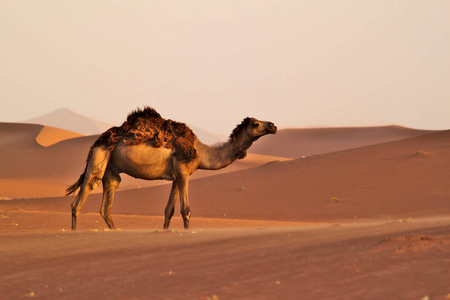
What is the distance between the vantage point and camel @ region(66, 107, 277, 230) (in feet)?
43.7

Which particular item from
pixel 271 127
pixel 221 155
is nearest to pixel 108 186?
pixel 221 155

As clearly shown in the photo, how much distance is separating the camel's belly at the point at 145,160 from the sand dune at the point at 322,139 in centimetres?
8287

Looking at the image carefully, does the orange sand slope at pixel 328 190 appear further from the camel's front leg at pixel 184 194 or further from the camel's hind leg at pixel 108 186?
the camel's front leg at pixel 184 194

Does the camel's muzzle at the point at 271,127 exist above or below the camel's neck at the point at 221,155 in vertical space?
above

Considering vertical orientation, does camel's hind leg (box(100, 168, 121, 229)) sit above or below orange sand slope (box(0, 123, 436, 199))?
below

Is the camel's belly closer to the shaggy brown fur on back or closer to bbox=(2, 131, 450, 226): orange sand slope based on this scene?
the shaggy brown fur on back

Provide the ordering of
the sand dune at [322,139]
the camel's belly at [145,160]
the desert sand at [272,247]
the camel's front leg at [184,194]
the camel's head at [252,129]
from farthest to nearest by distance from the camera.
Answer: the sand dune at [322,139]
the camel's head at [252,129]
the camel's belly at [145,160]
the camel's front leg at [184,194]
the desert sand at [272,247]

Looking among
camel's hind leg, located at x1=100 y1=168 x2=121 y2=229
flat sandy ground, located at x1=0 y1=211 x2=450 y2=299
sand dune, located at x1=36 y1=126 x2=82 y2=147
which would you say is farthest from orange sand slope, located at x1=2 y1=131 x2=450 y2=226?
sand dune, located at x1=36 y1=126 x2=82 y2=147

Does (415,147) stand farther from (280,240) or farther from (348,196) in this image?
(280,240)

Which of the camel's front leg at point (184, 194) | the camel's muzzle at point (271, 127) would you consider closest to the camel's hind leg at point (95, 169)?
the camel's front leg at point (184, 194)

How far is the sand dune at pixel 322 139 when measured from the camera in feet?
321

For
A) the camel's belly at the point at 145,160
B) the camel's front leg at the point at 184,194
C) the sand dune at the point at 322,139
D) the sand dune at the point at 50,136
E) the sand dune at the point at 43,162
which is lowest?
the camel's front leg at the point at 184,194

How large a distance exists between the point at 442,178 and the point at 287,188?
22.4 feet

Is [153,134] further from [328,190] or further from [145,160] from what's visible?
[328,190]
